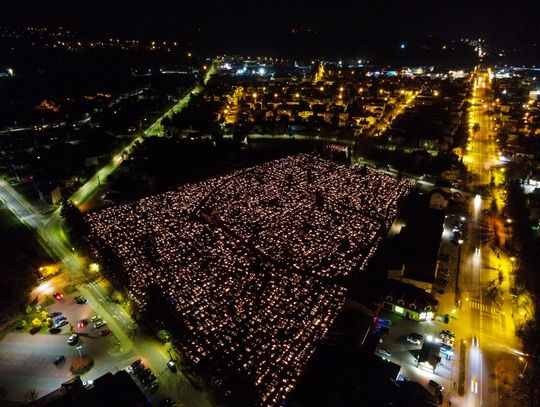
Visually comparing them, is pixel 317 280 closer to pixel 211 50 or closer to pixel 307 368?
pixel 307 368

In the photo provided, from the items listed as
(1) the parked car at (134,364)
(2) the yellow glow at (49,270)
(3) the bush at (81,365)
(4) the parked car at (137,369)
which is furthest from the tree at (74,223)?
(4) the parked car at (137,369)

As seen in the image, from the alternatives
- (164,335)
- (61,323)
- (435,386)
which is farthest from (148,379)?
(435,386)

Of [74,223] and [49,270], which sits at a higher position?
[74,223]

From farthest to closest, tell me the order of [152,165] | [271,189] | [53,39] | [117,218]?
1. [53,39]
2. [152,165]
3. [271,189]
4. [117,218]

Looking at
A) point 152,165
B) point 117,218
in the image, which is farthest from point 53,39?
point 117,218

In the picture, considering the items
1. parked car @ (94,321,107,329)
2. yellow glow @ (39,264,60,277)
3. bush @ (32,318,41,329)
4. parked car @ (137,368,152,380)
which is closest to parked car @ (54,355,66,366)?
Answer: parked car @ (94,321,107,329)

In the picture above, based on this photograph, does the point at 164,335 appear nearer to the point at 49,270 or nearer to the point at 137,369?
the point at 137,369

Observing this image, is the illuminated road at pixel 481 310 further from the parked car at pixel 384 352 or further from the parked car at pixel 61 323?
the parked car at pixel 61 323
